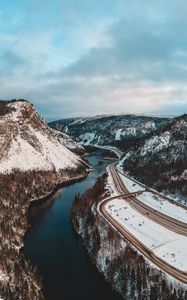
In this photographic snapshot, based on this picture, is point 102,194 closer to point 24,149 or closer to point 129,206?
point 129,206

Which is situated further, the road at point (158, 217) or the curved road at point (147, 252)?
the road at point (158, 217)

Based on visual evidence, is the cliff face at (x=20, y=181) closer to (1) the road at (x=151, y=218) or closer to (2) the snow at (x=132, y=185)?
(1) the road at (x=151, y=218)

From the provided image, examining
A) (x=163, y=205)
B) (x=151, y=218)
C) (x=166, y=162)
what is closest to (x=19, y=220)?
(x=151, y=218)

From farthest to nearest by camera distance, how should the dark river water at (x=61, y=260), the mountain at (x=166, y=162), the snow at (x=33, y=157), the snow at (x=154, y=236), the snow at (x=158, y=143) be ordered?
the snow at (x=158, y=143), the snow at (x=33, y=157), the mountain at (x=166, y=162), the snow at (x=154, y=236), the dark river water at (x=61, y=260)

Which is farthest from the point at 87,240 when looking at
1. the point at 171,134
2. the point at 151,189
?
the point at 171,134

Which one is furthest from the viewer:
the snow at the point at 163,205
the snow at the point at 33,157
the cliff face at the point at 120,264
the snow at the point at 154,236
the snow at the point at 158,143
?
the snow at the point at 158,143

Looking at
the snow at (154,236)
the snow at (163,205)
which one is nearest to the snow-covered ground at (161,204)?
the snow at (163,205)

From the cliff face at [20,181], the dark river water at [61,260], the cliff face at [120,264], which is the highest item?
the cliff face at [20,181]

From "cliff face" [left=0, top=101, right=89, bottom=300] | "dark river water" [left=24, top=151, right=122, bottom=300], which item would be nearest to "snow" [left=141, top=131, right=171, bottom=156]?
"cliff face" [left=0, top=101, right=89, bottom=300]

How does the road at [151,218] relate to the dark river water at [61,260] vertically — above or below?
above
